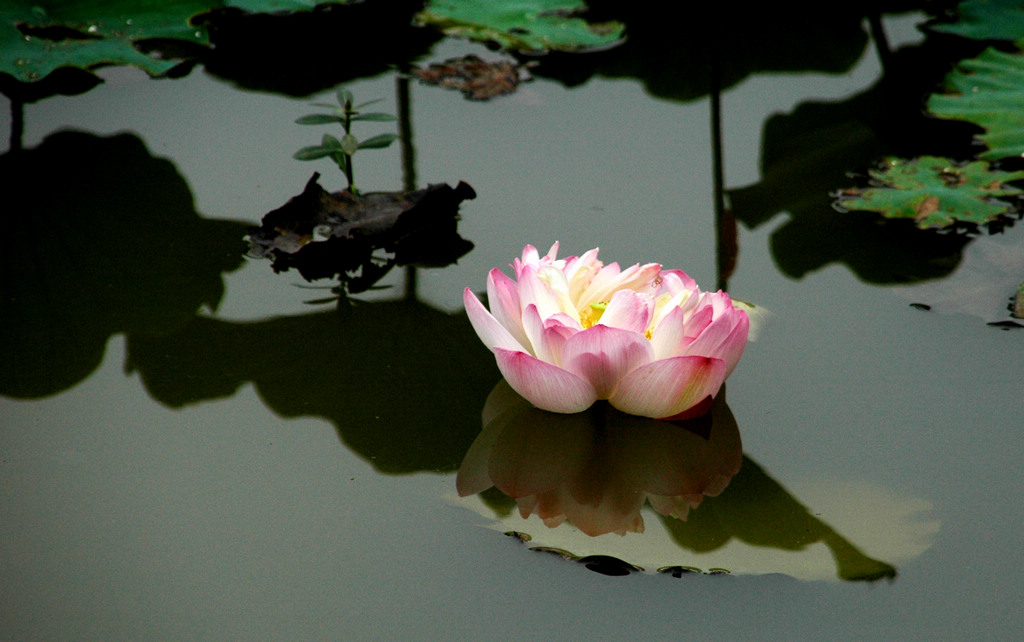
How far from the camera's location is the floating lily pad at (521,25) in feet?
7.61

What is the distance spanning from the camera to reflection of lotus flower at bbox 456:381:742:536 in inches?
42.6

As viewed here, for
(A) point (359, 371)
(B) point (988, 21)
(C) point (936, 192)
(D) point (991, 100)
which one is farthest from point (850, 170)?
(A) point (359, 371)

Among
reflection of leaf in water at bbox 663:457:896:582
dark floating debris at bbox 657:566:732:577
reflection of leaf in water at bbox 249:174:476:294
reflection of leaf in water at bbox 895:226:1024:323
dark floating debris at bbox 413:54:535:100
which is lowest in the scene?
dark floating debris at bbox 657:566:732:577

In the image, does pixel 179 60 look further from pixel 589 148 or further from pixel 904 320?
pixel 904 320

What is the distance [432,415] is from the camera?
4.03 feet

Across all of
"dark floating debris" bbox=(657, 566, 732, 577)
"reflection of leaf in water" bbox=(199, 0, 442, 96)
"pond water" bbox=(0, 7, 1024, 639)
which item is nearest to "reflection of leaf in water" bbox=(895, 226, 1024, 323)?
"pond water" bbox=(0, 7, 1024, 639)

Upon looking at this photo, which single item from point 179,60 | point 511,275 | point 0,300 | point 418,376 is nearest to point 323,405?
point 418,376

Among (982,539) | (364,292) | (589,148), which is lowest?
(982,539)

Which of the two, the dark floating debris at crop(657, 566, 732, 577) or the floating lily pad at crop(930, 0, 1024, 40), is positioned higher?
the floating lily pad at crop(930, 0, 1024, 40)

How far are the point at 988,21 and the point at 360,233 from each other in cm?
173

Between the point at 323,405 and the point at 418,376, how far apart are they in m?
0.14

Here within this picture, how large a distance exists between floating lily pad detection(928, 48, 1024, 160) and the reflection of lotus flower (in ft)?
3.33

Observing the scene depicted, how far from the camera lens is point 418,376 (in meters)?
1.30

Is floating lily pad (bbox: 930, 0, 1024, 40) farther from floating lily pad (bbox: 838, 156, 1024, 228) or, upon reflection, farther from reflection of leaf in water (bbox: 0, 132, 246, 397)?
reflection of leaf in water (bbox: 0, 132, 246, 397)
